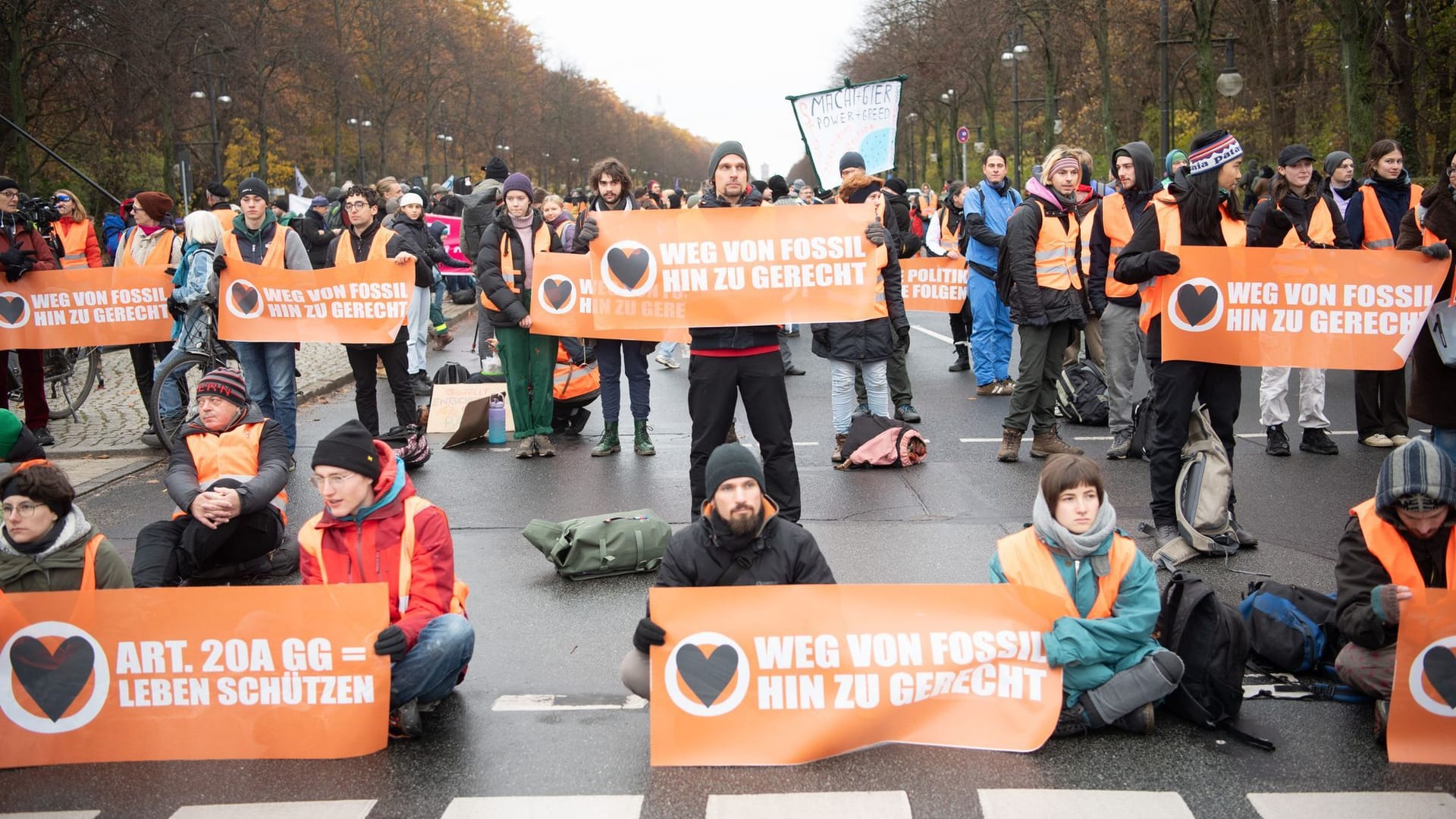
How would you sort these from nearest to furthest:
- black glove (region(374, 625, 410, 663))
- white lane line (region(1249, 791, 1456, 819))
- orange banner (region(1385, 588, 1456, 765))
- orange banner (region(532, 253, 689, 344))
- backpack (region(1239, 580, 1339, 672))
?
white lane line (region(1249, 791, 1456, 819)) < orange banner (region(1385, 588, 1456, 765)) < black glove (region(374, 625, 410, 663)) < backpack (region(1239, 580, 1339, 672)) < orange banner (region(532, 253, 689, 344))

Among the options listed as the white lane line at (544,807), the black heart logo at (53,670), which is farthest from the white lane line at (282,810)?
the black heart logo at (53,670)

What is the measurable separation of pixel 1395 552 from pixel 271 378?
7620mm

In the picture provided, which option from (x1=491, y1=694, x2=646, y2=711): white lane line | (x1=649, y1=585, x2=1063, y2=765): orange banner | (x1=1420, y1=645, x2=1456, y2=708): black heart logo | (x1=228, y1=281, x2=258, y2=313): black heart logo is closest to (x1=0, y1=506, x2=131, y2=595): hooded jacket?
(x1=491, y1=694, x2=646, y2=711): white lane line

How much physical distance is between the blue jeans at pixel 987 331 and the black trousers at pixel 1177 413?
4.86 meters

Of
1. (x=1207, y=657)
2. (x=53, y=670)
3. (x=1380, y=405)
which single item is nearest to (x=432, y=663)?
(x=53, y=670)

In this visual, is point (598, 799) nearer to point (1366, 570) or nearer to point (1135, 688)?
point (1135, 688)

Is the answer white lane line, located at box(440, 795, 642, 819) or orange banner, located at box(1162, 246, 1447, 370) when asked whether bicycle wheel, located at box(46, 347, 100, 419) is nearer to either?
white lane line, located at box(440, 795, 642, 819)

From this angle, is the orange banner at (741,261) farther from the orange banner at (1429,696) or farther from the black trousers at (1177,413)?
the orange banner at (1429,696)

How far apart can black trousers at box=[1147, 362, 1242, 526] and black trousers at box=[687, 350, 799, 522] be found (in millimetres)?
1891

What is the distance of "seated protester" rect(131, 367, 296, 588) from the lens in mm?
6270

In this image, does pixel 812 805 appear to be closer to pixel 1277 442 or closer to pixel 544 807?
pixel 544 807

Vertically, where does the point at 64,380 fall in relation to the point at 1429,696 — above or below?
above

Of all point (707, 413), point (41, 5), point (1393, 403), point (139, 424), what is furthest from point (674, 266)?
point (41, 5)

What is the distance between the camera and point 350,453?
475 cm
